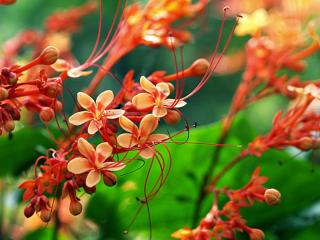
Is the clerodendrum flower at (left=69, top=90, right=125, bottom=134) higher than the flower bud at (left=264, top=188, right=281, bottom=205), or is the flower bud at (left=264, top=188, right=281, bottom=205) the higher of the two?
the clerodendrum flower at (left=69, top=90, right=125, bottom=134)

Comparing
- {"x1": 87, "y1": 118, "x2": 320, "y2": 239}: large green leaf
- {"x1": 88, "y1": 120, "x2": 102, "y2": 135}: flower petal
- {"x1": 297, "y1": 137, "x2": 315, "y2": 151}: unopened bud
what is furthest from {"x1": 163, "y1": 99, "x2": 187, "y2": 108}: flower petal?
{"x1": 87, "y1": 118, "x2": 320, "y2": 239}: large green leaf

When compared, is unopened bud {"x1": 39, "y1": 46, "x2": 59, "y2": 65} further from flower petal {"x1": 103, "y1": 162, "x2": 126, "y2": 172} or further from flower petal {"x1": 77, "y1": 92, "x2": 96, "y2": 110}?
flower petal {"x1": 103, "y1": 162, "x2": 126, "y2": 172}

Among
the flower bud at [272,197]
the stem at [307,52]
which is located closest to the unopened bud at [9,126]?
the flower bud at [272,197]

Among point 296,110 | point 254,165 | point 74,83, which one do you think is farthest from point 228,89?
point 296,110

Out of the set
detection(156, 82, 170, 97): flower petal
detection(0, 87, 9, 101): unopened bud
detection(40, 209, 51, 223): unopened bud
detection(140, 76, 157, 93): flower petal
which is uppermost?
detection(0, 87, 9, 101): unopened bud

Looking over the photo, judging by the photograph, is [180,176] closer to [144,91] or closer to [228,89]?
[144,91]

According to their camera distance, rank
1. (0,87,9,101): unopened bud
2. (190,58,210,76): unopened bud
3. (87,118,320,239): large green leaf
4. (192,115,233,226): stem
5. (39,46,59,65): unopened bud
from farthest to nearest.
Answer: (87,118,320,239): large green leaf → (192,115,233,226): stem → (190,58,210,76): unopened bud → (39,46,59,65): unopened bud → (0,87,9,101): unopened bud
